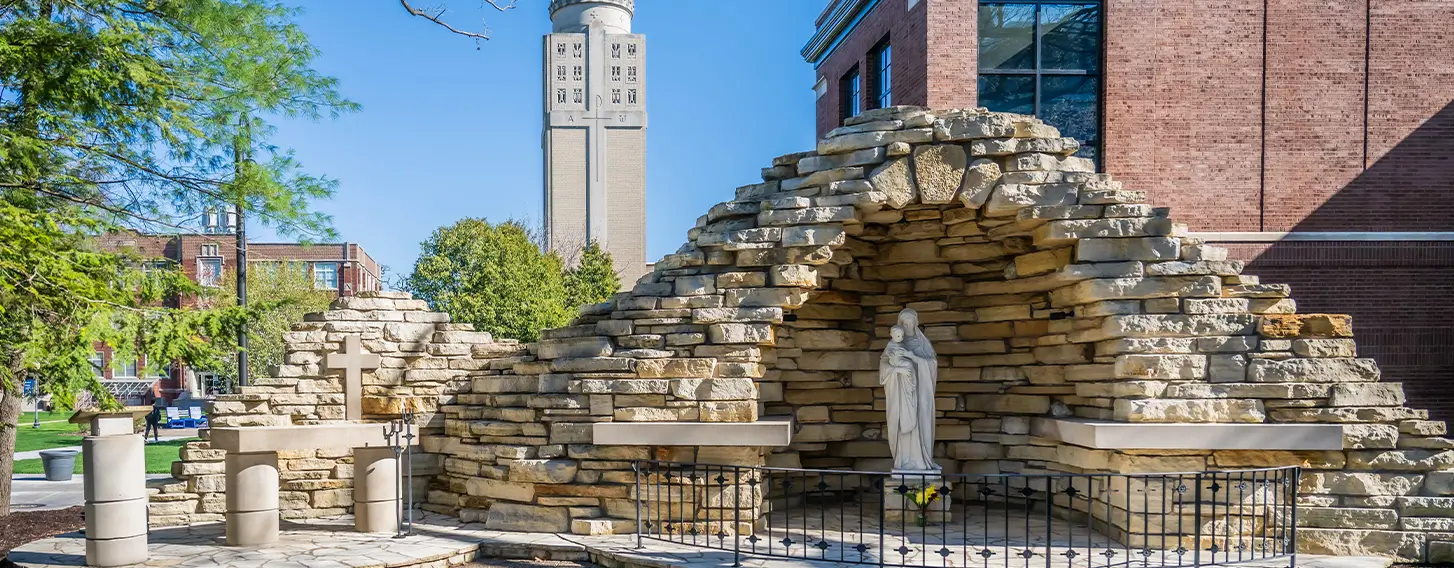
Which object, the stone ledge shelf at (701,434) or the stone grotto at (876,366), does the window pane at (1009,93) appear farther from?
the stone ledge shelf at (701,434)

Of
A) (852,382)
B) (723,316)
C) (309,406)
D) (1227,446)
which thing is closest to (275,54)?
(309,406)

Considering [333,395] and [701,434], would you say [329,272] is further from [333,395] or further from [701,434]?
[701,434]

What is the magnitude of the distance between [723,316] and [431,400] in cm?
367

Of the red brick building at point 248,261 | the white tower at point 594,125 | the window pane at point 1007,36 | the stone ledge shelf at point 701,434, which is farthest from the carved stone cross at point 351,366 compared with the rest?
the white tower at point 594,125

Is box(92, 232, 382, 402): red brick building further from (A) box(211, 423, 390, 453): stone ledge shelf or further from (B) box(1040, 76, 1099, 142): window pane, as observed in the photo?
(B) box(1040, 76, 1099, 142): window pane

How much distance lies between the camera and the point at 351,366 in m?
8.75

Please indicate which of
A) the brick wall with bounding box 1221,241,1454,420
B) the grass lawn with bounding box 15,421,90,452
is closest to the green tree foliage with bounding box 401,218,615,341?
the grass lawn with bounding box 15,421,90,452

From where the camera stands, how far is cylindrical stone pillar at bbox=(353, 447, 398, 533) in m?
8.39

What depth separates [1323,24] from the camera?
12.0 metres

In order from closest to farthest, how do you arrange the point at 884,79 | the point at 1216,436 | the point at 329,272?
the point at 1216,436 → the point at 884,79 → the point at 329,272

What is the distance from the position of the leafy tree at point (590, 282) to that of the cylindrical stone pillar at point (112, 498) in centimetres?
1831

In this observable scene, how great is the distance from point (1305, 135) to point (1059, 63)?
3415mm

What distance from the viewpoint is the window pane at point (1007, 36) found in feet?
40.9

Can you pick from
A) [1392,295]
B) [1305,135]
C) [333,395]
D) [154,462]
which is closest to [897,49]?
[1305,135]
